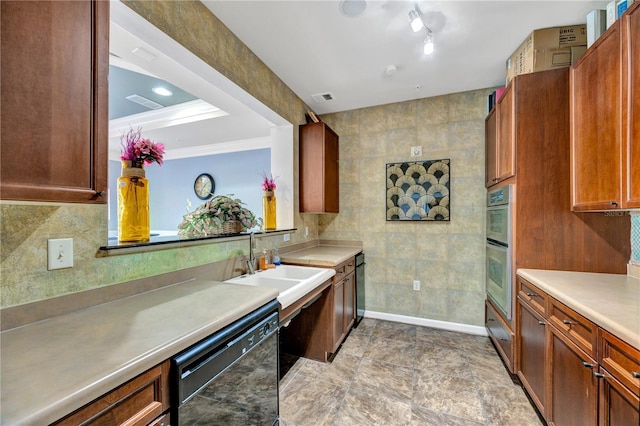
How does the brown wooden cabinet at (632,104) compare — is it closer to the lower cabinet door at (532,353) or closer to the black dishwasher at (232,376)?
the lower cabinet door at (532,353)

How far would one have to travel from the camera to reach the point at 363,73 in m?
2.52

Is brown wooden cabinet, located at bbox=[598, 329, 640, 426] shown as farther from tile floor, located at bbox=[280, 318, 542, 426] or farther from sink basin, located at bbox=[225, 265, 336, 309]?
sink basin, located at bbox=[225, 265, 336, 309]

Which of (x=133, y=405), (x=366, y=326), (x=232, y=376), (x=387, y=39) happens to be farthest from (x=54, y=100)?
(x=366, y=326)

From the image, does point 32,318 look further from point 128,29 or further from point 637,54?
point 637,54

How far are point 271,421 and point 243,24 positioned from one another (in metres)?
2.55

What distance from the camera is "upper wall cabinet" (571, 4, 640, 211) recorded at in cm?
127

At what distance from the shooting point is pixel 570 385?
1.31 meters

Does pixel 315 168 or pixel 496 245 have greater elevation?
pixel 315 168

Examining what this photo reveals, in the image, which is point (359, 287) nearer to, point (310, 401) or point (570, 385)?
point (310, 401)

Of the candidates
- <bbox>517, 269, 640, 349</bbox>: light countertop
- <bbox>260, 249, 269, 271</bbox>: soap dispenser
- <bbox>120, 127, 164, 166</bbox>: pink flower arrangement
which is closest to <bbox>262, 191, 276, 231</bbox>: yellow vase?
<bbox>260, 249, 269, 271</bbox>: soap dispenser

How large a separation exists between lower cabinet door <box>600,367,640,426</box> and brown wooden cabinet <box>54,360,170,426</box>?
164 centimetres

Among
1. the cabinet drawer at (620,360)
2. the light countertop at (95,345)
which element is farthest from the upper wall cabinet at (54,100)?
the cabinet drawer at (620,360)

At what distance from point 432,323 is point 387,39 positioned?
9.76ft

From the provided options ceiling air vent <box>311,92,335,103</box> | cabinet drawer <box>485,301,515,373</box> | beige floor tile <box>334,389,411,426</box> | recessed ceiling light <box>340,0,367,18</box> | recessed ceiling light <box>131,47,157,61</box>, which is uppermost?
ceiling air vent <box>311,92,335,103</box>
